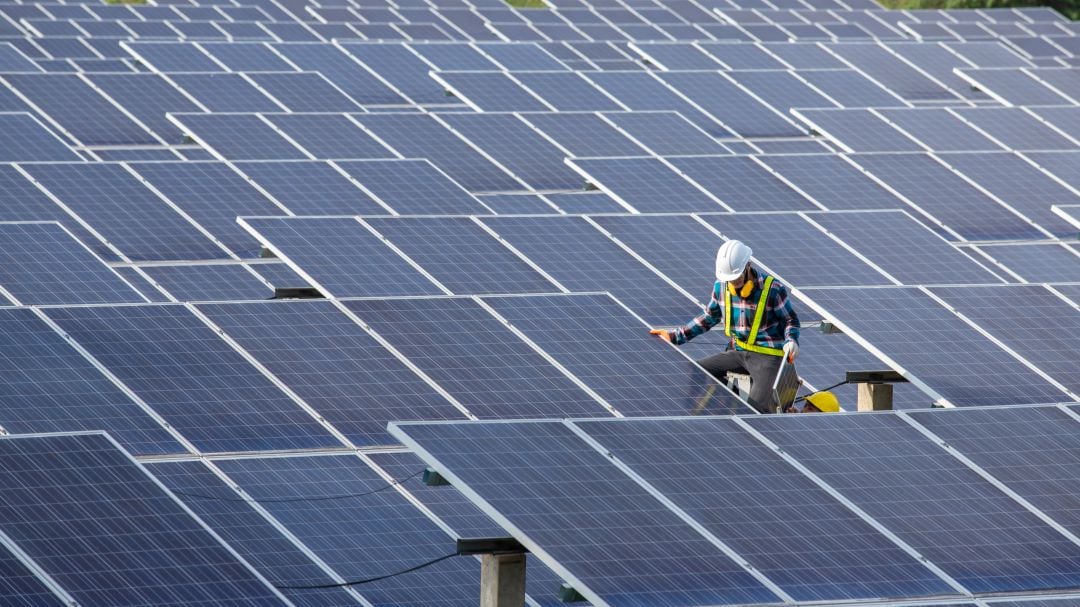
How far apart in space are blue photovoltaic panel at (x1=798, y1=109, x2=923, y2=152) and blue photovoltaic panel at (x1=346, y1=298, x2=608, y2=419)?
17989 millimetres

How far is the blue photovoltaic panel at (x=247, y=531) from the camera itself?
14250 millimetres

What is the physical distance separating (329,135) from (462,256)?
11006 millimetres

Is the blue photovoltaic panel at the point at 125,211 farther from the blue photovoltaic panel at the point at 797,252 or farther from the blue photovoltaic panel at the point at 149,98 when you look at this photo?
the blue photovoltaic panel at the point at 149,98

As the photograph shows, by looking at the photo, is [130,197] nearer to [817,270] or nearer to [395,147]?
[395,147]

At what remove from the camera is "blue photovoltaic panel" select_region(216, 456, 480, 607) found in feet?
47.9

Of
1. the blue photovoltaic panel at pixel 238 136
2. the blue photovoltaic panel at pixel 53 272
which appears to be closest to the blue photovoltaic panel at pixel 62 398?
the blue photovoltaic panel at pixel 53 272

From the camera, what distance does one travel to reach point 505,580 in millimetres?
12805

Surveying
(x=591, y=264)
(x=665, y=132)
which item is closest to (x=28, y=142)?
(x=665, y=132)

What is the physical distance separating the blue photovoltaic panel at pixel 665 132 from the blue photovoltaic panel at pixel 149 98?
277 inches

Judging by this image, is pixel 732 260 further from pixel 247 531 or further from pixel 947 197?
pixel 947 197

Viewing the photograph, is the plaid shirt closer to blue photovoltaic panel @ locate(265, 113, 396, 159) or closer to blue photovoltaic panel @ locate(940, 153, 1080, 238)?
blue photovoltaic panel @ locate(940, 153, 1080, 238)

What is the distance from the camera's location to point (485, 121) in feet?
109

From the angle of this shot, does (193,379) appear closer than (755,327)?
Yes

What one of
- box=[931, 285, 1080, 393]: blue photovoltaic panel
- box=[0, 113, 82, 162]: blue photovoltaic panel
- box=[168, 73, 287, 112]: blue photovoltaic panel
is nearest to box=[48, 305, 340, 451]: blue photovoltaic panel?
box=[931, 285, 1080, 393]: blue photovoltaic panel
